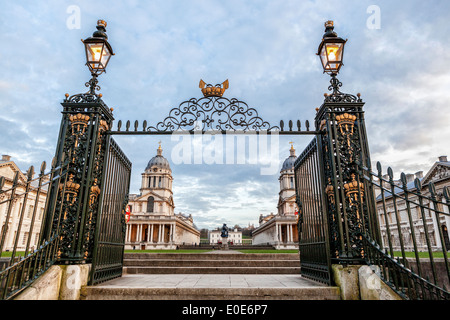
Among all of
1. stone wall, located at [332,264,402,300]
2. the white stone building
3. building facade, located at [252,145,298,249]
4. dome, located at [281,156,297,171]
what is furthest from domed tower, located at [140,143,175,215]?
the white stone building

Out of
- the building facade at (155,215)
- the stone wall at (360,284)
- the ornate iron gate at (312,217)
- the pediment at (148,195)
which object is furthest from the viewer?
the pediment at (148,195)

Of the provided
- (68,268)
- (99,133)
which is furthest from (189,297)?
(99,133)

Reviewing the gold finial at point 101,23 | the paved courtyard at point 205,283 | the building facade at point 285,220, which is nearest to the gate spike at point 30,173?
the paved courtyard at point 205,283

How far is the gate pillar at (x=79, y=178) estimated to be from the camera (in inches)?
195

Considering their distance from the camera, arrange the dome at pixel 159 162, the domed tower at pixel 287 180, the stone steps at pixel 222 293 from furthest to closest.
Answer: the dome at pixel 159 162
the domed tower at pixel 287 180
the stone steps at pixel 222 293

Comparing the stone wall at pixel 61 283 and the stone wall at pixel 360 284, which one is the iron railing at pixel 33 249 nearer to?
the stone wall at pixel 61 283

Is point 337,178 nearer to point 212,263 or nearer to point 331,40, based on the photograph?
point 331,40

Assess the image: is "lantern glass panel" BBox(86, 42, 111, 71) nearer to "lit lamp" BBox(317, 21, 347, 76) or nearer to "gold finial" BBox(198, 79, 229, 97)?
"gold finial" BBox(198, 79, 229, 97)

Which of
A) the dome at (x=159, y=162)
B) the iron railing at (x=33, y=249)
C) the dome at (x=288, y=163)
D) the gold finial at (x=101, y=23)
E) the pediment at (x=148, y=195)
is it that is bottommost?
the iron railing at (x=33, y=249)

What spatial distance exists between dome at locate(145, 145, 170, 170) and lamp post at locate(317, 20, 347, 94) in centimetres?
7314

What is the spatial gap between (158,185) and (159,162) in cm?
646

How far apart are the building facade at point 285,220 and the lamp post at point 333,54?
38901mm

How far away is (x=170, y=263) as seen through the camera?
909 cm
